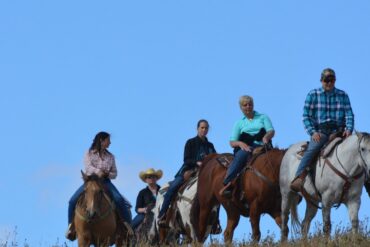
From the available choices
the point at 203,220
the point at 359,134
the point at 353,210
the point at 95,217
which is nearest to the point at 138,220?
the point at 203,220

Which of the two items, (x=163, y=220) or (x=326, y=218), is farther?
(x=163, y=220)

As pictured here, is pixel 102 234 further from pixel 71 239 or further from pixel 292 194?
pixel 292 194

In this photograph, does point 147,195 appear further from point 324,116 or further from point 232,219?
point 324,116

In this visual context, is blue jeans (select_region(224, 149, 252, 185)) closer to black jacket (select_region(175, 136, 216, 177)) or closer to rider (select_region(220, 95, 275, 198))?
rider (select_region(220, 95, 275, 198))

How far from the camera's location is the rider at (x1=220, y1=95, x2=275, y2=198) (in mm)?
29562

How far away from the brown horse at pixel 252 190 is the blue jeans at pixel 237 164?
0.13m

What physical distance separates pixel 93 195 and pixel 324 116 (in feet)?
15.6

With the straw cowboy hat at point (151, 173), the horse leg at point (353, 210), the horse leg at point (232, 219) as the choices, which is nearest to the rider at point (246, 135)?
the horse leg at point (232, 219)

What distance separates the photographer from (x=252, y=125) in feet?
97.3

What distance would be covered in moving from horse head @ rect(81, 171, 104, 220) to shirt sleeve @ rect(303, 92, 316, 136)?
4.20 meters

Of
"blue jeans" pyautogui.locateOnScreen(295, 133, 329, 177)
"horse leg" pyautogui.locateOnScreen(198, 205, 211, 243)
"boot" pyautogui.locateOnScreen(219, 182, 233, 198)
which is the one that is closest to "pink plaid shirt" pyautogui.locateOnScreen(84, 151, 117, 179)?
"boot" pyautogui.locateOnScreen(219, 182, 233, 198)

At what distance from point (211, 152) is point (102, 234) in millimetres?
4410

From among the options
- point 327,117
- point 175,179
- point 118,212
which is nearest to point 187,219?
point 175,179

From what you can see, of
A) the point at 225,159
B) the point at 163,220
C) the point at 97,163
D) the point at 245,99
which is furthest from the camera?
the point at 163,220
